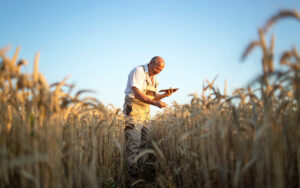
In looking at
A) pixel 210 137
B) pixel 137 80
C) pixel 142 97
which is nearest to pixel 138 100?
pixel 142 97

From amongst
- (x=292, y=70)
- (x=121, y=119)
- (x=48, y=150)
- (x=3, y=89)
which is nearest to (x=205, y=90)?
(x=292, y=70)

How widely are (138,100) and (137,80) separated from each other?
440 millimetres

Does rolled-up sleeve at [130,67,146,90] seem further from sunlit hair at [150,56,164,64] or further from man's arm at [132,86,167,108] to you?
sunlit hair at [150,56,164,64]

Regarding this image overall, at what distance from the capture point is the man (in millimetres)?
3680

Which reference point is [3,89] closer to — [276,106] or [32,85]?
[32,85]

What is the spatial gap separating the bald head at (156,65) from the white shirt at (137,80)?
0.19m

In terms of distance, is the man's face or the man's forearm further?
the man's face

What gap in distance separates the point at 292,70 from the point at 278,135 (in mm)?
495

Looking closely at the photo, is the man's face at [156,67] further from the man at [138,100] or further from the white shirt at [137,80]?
the white shirt at [137,80]

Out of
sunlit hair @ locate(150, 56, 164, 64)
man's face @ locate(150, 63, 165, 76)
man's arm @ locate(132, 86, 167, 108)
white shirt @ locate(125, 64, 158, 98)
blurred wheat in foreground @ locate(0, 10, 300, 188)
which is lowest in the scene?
blurred wheat in foreground @ locate(0, 10, 300, 188)

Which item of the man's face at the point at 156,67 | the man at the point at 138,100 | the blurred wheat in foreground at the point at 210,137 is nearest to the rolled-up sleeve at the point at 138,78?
the man at the point at 138,100

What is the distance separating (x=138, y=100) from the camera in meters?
3.90

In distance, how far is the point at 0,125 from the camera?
5.26 feet

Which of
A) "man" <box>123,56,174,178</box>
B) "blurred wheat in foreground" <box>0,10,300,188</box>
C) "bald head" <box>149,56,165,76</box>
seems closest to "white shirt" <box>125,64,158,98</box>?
"man" <box>123,56,174,178</box>
